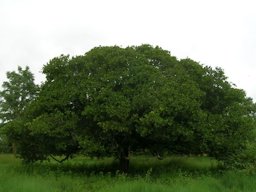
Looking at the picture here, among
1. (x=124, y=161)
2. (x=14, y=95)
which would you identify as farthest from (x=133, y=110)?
(x=14, y=95)

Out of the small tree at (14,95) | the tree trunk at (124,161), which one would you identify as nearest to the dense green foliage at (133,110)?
the tree trunk at (124,161)

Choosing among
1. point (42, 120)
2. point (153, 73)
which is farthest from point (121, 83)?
point (42, 120)

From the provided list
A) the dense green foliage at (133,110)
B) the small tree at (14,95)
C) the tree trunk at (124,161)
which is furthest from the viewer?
the small tree at (14,95)

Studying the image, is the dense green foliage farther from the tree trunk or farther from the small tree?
the small tree

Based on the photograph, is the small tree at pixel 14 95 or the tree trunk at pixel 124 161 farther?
the small tree at pixel 14 95

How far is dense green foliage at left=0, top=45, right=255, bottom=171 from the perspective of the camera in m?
16.2

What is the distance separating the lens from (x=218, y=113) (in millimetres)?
18875

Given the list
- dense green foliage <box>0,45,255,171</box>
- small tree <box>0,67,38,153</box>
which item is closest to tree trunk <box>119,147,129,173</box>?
dense green foliage <box>0,45,255,171</box>

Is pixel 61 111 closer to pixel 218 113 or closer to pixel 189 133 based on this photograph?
pixel 189 133

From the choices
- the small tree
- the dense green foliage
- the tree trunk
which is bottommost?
the tree trunk

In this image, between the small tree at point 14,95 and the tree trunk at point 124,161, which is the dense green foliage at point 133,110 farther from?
the small tree at point 14,95

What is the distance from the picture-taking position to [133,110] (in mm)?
16422

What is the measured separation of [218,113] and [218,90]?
108 cm

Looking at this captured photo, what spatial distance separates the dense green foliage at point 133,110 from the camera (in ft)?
53.2
